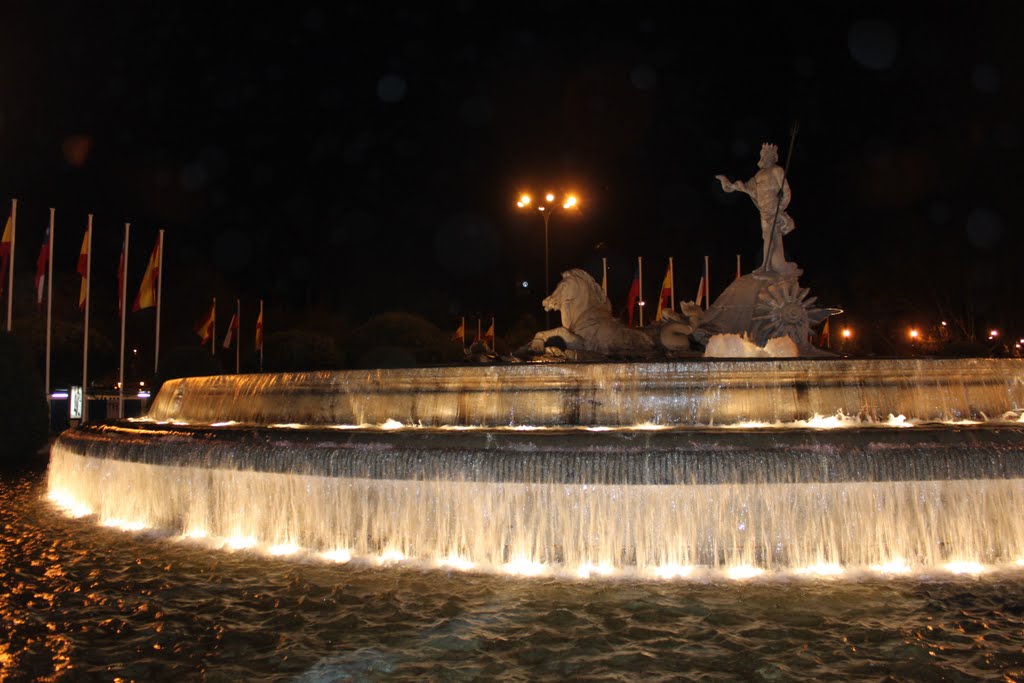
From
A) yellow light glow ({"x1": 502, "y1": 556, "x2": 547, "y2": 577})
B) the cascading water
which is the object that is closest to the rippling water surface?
yellow light glow ({"x1": 502, "y1": 556, "x2": 547, "y2": 577})

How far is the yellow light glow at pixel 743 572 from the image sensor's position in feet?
21.9

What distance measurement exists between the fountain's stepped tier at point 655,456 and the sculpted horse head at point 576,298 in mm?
6719

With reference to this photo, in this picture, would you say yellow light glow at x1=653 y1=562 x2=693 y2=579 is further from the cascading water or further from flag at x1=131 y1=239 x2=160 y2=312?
flag at x1=131 y1=239 x2=160 y2=312

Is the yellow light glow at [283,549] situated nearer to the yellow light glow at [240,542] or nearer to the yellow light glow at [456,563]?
the yellow light glow at [240,542]

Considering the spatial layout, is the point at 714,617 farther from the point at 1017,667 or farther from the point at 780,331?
the point at 780,331

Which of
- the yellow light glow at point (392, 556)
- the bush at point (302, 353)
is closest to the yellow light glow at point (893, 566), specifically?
the yellow light glow at point (392, 556)

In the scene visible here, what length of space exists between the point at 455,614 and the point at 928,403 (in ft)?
22.0

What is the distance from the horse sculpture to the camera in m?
14.2

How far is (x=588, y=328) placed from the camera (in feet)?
47.0

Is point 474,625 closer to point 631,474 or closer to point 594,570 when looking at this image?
point 594,570

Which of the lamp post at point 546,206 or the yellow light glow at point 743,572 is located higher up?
the lamp post at point 546,206

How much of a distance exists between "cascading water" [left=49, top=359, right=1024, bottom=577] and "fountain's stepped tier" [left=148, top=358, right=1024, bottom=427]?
1.2 inches

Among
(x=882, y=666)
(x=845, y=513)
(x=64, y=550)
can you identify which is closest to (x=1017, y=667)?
(x=882, y=666)

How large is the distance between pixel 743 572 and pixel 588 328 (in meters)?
7.83
